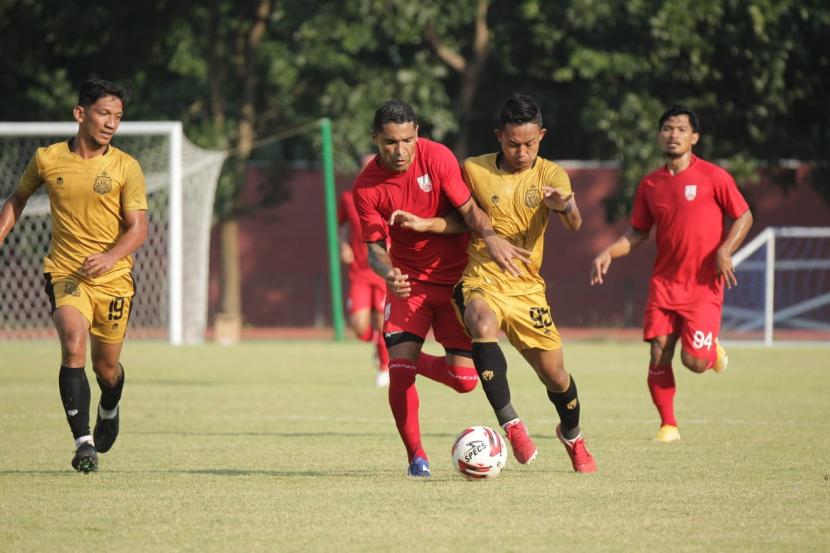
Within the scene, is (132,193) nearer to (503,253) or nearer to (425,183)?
(425,183)

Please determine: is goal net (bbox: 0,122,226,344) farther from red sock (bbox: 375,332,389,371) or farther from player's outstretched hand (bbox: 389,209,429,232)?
player's outstretched hand (bbox: 389,209,429,232)

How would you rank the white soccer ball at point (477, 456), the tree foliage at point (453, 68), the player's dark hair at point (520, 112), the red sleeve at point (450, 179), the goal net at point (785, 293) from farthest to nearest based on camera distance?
the tree foliage at point (453, 68) → the goal net at point (785, 293) → the red sleeve at point (450, 179) → the player's dark hair at point (520, 112) → the white soccer ball at point (477, 456)

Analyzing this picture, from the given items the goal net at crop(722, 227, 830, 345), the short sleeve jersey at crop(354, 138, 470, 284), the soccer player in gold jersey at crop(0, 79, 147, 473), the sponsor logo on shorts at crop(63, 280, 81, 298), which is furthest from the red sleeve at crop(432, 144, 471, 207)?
the goal net at crop(722, 227, 830, 345)

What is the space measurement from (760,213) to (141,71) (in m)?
13.1

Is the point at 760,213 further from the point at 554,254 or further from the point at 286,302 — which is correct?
the point at 286,302

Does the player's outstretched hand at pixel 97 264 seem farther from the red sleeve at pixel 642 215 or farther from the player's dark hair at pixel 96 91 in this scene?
the red sleeve at pixel 642 215

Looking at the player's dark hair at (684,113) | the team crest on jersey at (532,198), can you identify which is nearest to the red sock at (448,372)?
the team crest on jersey at (532,198)

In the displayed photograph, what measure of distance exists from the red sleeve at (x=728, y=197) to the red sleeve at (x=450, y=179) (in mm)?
3044

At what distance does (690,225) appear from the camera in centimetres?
1033

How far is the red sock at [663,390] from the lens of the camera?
1017cm

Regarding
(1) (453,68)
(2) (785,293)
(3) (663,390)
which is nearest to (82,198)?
(3) (663,390)

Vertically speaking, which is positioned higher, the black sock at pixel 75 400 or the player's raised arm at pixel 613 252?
the player's raised arm at pixel 613 252

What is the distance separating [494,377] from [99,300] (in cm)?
238

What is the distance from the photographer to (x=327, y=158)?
24.8 m
